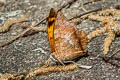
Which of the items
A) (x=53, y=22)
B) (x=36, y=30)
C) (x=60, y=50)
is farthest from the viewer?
(x=36, y=30)

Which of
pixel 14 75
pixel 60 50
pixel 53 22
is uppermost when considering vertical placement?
pixel 53 22

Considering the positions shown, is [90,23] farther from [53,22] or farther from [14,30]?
[53,22]

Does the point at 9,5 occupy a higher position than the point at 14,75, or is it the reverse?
the point at 9,5

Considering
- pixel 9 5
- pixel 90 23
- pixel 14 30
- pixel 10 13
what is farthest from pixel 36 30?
pixel 9 5

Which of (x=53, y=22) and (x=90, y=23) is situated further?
(x=90, y=23)

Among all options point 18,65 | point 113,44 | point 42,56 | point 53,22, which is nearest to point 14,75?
point 18,65

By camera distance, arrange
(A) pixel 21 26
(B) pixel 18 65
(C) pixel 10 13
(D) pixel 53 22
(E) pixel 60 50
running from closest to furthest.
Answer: (D) pixel 53 22 < (E) pixel 60 50 < (B) pixel 18 65 < (A) pixel 21 26 < (C) pixel 10 13

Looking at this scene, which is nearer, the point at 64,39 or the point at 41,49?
the point at 64,39

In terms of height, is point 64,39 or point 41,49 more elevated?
point 64,39
